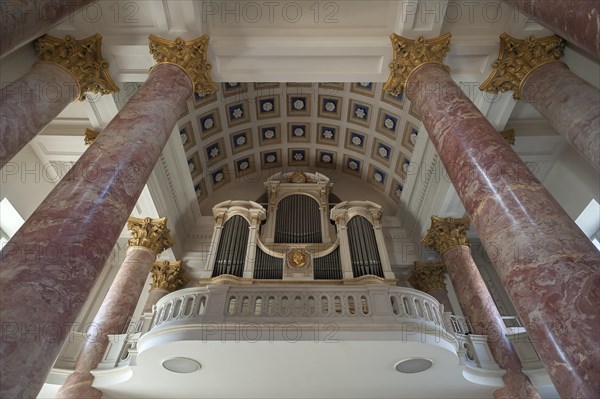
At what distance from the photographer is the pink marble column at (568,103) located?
14.7 feet

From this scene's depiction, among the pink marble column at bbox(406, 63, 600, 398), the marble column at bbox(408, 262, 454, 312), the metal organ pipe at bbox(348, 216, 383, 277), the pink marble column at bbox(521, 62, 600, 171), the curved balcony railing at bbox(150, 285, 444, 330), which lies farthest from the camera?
the marble column at bbox(408, 262, 454, 312)

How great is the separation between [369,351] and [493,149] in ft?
13.3

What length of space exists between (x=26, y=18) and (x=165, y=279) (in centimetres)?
827

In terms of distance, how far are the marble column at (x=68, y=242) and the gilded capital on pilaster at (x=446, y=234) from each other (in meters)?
7.62

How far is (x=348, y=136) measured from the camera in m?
12.7

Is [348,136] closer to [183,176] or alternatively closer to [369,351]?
[183,176]

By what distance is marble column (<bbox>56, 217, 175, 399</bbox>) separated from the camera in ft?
22.5

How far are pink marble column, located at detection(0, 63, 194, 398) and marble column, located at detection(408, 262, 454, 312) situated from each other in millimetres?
8357

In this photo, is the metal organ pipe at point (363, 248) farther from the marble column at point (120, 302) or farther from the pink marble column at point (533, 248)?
the marble column at point (120, 302)

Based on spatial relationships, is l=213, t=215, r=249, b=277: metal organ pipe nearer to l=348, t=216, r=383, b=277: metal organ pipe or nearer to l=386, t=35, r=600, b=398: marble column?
l=348, t=216, r=383, b=277: metal organ pipe

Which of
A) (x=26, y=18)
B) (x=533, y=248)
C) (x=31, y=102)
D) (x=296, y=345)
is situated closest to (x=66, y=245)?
(x=26, y=18)

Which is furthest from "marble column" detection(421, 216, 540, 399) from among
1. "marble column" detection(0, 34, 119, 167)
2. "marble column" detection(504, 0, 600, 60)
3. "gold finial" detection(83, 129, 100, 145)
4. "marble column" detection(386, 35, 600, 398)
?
"gold finial" detection(83, 129, 100, 145)

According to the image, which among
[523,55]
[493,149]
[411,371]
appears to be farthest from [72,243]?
[523,55]

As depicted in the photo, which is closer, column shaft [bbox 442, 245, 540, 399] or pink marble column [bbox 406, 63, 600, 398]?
pink marble column [bbox 406, 63, 600, 398]
